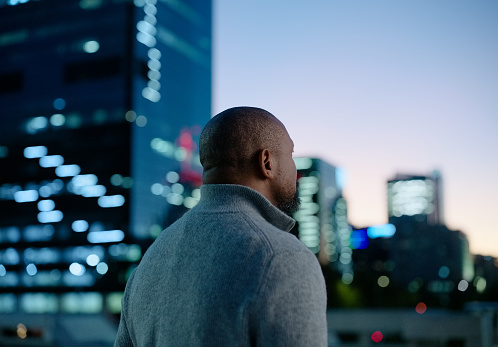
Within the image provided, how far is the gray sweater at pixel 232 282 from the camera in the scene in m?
1.16

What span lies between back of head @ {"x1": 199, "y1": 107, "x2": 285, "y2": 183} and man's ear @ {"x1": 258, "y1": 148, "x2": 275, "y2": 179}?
0.06 ft

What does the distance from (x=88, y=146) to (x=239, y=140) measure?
7120 centimetres

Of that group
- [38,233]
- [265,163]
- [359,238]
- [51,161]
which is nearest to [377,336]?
[265,163]

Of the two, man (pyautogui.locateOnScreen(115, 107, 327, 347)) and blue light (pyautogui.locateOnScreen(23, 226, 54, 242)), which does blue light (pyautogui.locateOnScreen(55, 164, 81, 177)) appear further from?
man (pyautogui.locateOnScreen(115, 107, 327, 347))

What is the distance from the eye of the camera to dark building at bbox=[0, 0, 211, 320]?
65.9 metres

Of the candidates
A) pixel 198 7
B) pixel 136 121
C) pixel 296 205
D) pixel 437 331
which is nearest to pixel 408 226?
pixel 198 7

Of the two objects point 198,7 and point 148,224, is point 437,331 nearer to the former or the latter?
point 148,224

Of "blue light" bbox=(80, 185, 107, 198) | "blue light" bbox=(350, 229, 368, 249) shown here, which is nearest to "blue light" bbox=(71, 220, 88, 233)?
"blue light" bbox=(80, 185, 107, 198)

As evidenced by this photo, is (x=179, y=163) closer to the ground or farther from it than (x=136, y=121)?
closer to the ground

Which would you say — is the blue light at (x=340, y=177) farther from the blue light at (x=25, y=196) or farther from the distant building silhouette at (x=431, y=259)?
the blue light at (x=25, y=196)

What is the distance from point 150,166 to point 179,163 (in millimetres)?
5666

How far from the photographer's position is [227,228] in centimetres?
131

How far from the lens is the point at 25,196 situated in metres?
70.9

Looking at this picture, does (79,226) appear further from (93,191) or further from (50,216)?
(93,191)
